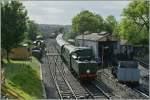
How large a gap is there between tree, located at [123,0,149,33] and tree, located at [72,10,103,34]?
3806 centimetres

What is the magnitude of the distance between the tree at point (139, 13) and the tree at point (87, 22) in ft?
125

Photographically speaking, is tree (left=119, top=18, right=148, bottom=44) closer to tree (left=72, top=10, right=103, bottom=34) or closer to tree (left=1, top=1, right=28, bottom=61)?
tree (left=1, top=1, right=28, bottom=61)

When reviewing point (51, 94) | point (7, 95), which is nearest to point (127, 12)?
point (51, 94)

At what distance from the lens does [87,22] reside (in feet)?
334

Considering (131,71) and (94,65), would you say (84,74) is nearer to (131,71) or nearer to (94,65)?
(94,65)

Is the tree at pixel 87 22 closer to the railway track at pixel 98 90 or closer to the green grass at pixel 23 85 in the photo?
the railway track at pixel 98 90

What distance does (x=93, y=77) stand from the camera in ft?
111

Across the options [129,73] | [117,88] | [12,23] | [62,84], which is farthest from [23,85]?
[12,23]

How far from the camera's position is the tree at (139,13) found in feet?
195

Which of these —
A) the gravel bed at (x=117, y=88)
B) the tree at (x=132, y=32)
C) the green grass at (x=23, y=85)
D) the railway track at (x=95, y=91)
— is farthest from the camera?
the tree at (x=132, y=32)

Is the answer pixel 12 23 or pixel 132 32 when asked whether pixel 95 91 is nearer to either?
pixel 12 23

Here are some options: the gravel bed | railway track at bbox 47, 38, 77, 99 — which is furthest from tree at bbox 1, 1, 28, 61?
the gravel bed

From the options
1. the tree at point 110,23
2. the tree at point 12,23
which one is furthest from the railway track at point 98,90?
the tree at point 110,23

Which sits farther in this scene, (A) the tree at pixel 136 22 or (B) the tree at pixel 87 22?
(B) the tree at pixel 87 22
